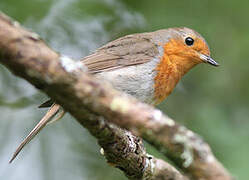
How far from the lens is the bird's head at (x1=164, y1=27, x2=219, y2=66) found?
16.9ft

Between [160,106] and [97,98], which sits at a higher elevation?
[160,106]

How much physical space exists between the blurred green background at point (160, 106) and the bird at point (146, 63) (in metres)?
0.66

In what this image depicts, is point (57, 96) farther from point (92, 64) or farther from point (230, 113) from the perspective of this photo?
point (230, 113)

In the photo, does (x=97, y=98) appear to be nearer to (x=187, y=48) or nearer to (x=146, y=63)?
(x=146, y=63)

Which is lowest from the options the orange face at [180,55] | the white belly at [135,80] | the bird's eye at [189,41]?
the white belly at [135,80]

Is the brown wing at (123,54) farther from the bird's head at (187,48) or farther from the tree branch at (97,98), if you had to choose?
the tree branch at (97,98)

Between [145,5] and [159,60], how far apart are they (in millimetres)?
1426

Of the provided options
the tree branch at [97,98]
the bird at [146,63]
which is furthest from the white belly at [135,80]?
the tree branch at [97,98]

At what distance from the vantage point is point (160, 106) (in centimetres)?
620

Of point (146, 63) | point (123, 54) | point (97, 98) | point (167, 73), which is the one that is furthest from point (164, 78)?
point (97, 98)

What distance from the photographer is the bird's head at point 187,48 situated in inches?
203

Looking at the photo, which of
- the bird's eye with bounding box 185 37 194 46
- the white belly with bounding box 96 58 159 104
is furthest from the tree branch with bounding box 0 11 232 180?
the bird's eye with bounding box 185 37 194 46

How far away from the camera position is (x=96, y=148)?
260 inches

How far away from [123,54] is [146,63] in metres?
0.29
